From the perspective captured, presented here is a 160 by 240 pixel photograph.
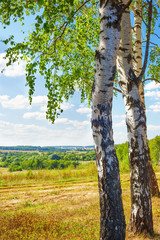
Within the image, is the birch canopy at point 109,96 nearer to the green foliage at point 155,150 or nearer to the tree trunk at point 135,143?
the tree trunk at point 135,143

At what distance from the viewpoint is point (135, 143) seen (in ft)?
15.4

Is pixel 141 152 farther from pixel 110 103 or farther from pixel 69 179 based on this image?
pixel 69 179

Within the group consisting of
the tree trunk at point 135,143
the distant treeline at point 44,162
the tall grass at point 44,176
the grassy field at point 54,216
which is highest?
the tree trunk at point 135,143

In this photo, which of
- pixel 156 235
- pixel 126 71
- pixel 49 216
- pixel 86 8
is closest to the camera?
pixel 156 235

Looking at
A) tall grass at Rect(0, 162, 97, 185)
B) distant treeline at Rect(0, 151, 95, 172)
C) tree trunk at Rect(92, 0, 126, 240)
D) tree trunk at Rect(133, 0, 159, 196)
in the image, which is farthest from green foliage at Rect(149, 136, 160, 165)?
tree trunk at Rect(92, 0, 126, 240)

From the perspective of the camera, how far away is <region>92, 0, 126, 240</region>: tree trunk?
3.11 metres

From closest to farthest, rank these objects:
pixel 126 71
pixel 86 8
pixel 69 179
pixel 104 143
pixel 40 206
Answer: pixel 104 143, pixel 126 71, pixel 40 206, pixel 86 8, pixel 69 179

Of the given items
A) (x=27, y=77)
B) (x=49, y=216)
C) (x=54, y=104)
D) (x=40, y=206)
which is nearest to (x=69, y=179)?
(x=40, y=206)

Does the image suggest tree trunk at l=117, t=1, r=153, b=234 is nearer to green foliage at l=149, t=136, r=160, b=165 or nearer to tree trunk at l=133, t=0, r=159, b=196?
tree trunk at l=133, t=0, r=159, b=196

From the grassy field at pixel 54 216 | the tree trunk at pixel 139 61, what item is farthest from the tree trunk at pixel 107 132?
the tree trunk at pixel 139 61

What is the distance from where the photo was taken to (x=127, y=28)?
5.09 metres

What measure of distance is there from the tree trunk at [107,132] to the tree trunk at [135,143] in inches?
56.9

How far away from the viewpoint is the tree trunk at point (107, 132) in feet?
10.2

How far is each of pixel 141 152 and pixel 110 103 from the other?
6.04 feet
